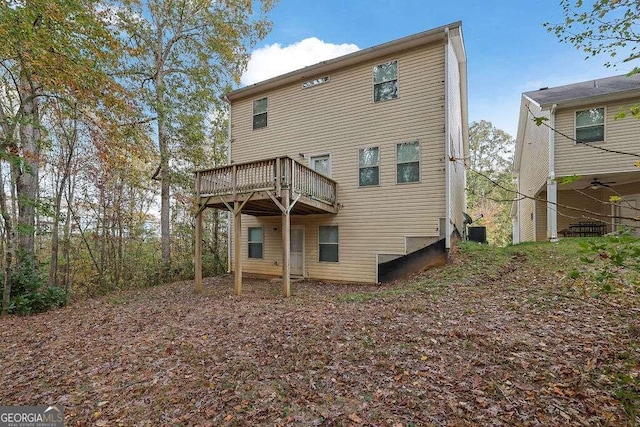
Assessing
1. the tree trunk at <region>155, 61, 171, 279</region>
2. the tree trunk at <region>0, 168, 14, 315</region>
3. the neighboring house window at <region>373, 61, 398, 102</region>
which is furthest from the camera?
Result: the tree trunk at <region>155, 61, 171, 279</region>

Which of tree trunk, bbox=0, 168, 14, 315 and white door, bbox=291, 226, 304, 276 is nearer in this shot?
tree trunk, bbox=0, 168, 14, 315

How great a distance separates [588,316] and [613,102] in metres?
8.81

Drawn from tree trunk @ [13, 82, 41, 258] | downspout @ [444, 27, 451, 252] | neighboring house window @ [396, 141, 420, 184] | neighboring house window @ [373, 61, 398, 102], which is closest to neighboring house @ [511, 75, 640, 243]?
downspout @ [444, 27, 451, 252]

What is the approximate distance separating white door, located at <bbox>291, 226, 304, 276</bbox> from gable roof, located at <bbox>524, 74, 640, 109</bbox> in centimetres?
941

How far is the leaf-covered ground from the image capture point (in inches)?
117

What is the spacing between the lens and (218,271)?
13367 mm

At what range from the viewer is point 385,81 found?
9.41 m

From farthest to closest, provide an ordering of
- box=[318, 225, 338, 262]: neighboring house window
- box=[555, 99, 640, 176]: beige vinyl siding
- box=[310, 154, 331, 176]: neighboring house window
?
box=[310, 154, 331, 176]: neighboring house window
box=[318, 225, 338, 262]: neighboring house window
box=[555, 99, 640, 176]: beige vinyl siding

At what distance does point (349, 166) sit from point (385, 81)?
2.91 metres

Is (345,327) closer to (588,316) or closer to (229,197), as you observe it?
(588,316)

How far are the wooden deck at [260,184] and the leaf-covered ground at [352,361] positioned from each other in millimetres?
2789

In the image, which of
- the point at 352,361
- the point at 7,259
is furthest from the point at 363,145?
the point at 7,259
